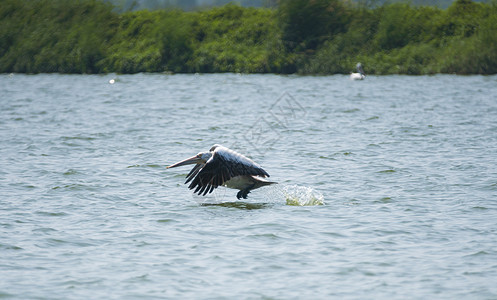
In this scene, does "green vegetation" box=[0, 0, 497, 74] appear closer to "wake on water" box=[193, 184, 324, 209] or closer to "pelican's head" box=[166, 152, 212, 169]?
"wake on water" box=[193, 184, 324, 209]

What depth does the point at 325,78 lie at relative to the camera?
42.7 meters

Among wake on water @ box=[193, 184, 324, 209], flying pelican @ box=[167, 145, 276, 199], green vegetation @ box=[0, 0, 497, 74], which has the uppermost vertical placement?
green vegetation @ box=[0, 0, 497, 74]

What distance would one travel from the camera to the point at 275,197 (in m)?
11.7

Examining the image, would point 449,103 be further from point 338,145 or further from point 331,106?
point 338,145

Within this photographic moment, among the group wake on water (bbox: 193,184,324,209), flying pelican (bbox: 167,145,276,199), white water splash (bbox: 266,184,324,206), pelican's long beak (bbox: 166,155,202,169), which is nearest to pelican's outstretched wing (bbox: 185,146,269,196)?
flying pelican (bbox: 167,145,276,199)

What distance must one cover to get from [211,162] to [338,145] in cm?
733

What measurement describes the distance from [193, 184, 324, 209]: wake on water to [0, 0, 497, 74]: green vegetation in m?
31.8

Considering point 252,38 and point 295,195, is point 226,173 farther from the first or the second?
point 252,38

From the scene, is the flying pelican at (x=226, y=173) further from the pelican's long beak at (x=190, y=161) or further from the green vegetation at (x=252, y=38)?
the green vegetation at (x=252, y=38)

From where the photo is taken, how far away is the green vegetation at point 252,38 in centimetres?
4416

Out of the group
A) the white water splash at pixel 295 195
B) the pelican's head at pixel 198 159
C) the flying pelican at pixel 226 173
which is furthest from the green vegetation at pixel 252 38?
the flying pelican at pixel 226 173

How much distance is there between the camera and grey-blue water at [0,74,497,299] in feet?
24.4

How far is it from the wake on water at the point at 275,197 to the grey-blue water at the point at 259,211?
33 millimetres

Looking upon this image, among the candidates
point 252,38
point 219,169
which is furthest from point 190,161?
point 252,38
